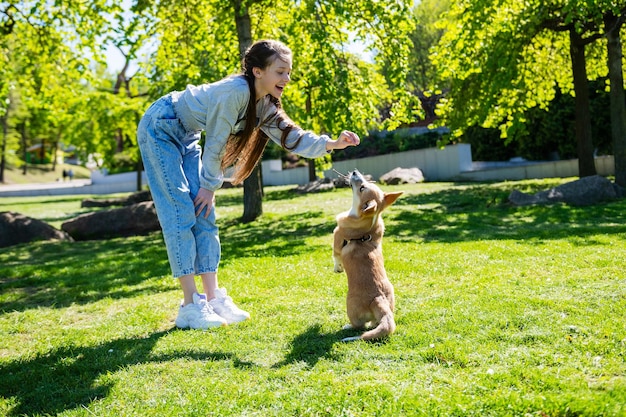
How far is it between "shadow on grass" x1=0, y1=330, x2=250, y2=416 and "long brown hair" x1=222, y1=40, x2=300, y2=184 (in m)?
1.55

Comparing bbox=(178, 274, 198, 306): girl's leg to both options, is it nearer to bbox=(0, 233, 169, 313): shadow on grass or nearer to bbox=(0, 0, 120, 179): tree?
bbox=(0, 233, 169, 313): shadow on grass

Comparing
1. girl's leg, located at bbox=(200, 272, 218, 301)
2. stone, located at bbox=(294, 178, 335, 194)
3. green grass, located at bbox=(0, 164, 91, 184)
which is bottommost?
girl's leg, located at bbox=(200, 272, 218, 301)

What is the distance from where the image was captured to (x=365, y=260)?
4.52m

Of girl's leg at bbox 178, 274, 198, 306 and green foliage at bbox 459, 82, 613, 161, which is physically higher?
green foliage at bbox 459, 82, 613, 161

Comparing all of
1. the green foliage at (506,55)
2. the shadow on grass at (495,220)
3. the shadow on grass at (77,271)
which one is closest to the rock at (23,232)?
the shadow on grass at (77,271)

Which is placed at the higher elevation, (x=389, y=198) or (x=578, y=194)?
(x=389, y=198)

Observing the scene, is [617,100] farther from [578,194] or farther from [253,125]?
[253,125]

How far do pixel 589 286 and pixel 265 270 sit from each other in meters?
3.70

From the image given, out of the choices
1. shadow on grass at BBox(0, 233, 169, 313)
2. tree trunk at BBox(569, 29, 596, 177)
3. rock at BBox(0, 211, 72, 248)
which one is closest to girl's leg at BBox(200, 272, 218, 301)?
shadow on grass at BBox(0, 233, 169, 313)

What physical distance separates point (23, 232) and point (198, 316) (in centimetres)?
944

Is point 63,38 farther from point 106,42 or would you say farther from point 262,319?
point 262,319

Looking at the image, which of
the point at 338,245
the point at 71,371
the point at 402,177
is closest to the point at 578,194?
the point at 338,245

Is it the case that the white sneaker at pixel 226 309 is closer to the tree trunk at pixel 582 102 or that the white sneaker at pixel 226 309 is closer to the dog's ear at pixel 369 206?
the dog's ear at pixel 369 206

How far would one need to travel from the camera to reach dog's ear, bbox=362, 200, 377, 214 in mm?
4457
